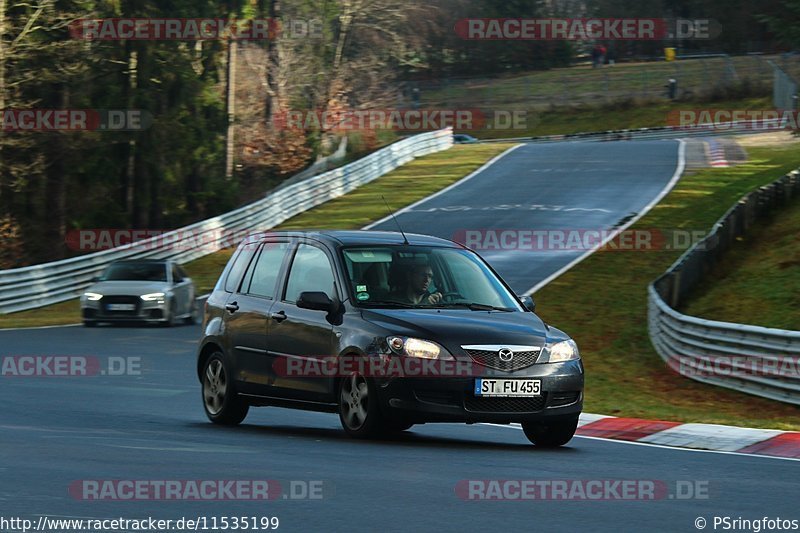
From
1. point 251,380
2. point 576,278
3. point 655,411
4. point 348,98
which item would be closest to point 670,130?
point 348,98

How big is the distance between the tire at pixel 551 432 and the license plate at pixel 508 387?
380 mm

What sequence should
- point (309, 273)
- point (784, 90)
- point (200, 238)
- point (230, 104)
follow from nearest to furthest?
point (309, 273)
point (200, 238)
point (230, 104)
point (784, 90)

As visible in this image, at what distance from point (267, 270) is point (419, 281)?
157 cm

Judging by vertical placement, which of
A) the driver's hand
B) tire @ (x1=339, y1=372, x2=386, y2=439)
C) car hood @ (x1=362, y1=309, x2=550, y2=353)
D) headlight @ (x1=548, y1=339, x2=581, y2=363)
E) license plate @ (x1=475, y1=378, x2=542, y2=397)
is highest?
the driver's hand

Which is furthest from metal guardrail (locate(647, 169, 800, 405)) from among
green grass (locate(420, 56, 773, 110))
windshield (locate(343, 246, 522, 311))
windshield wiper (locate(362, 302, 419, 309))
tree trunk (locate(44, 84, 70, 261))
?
green grass (locate(420, 56, 773, 110))

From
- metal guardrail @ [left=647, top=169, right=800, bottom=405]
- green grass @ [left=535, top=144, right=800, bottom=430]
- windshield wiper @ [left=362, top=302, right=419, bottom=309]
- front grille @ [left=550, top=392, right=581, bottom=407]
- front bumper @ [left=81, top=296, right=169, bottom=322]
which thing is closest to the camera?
Result: front grille @ [left=550, top=392, right=581, bottom=407]

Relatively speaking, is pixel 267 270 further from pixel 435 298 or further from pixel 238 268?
pixel 435 298

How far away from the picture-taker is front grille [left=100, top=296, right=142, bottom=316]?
2731 cm

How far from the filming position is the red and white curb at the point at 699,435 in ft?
38.2

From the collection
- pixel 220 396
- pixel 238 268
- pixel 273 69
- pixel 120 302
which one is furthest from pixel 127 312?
pixel 273 69

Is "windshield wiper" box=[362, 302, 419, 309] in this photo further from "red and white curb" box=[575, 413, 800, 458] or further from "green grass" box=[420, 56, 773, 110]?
"green grass" box=[420, 56, 773, 110]

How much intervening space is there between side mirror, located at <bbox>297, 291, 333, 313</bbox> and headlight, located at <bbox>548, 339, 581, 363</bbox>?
177cm

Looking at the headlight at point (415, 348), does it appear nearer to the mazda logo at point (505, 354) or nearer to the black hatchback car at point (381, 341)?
the black hatchback car at point (381, 341)

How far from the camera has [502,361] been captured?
36.9ft
